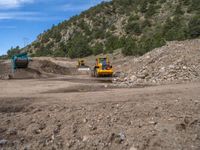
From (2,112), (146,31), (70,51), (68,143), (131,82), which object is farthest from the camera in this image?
(70,51)

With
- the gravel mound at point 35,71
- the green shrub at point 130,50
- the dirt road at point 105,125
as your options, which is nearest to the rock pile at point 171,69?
the dirt road at point 105,125

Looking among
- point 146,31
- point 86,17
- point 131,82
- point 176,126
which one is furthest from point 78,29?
point 176,126

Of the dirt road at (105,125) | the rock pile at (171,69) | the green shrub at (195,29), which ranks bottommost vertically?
the dirt road at (105,125)

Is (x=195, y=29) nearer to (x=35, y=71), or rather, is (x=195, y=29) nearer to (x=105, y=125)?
(x=35, y=71)

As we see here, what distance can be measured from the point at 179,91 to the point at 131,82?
7564 millimetres

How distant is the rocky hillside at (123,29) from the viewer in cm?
5887

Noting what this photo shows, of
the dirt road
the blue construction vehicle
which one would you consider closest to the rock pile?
the dirt road

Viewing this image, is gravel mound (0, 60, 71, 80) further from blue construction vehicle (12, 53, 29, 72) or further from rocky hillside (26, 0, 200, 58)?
rocky hillside (26, 0, 200, 58)

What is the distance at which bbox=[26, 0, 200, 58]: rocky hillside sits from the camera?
58.9 meters

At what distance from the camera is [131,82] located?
25125mm

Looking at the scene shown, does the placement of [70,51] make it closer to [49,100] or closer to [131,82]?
[131,82]

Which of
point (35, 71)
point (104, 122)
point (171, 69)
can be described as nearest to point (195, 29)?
point (35, 71)

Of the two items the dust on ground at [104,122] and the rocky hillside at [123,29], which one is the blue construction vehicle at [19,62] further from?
the dust on ground at [104,122]

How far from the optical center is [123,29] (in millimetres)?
75312
